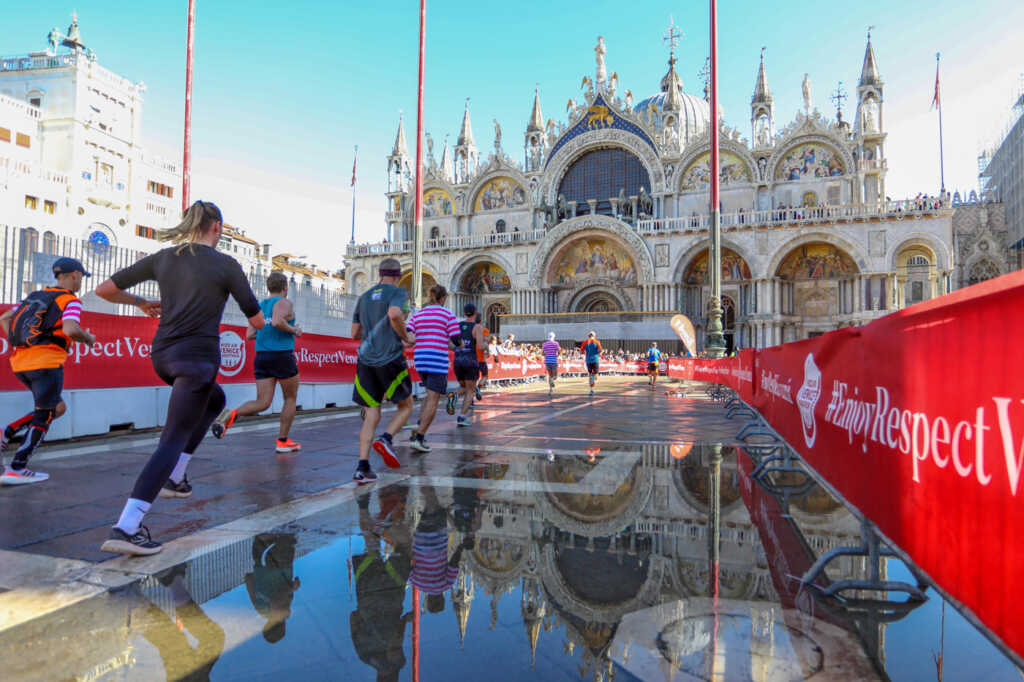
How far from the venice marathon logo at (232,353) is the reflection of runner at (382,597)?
573 centimetres

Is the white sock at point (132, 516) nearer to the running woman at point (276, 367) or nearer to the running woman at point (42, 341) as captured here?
the running woman at point (42, 341)

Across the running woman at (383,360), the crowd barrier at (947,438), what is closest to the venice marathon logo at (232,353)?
the running woman at (383,360)

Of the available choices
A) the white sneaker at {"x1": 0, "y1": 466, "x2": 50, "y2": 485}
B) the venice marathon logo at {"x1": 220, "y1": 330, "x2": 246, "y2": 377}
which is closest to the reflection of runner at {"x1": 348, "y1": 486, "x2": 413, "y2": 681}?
the white sneaker at {"x1": 0, "y1": 466, "x2": 50, "y2": 485}

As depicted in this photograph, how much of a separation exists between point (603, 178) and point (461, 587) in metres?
37.3

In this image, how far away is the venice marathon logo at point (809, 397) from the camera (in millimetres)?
3787

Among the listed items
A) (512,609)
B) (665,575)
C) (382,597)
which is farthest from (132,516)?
(665,575)

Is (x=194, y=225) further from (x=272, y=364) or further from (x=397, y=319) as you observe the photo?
(x=272, y=364)

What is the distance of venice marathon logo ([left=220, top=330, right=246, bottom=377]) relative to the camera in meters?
8.24

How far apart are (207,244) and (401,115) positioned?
151 feet

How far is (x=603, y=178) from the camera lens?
37500mm

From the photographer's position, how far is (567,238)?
35.3 metres

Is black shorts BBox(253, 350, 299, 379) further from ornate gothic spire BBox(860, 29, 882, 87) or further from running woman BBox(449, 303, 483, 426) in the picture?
ornate gothic spire BBox(860, 29, 882, 87)

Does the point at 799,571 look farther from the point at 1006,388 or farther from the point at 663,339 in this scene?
the point at 663,339

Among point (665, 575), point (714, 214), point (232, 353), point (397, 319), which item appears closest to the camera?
point (665, 575)
